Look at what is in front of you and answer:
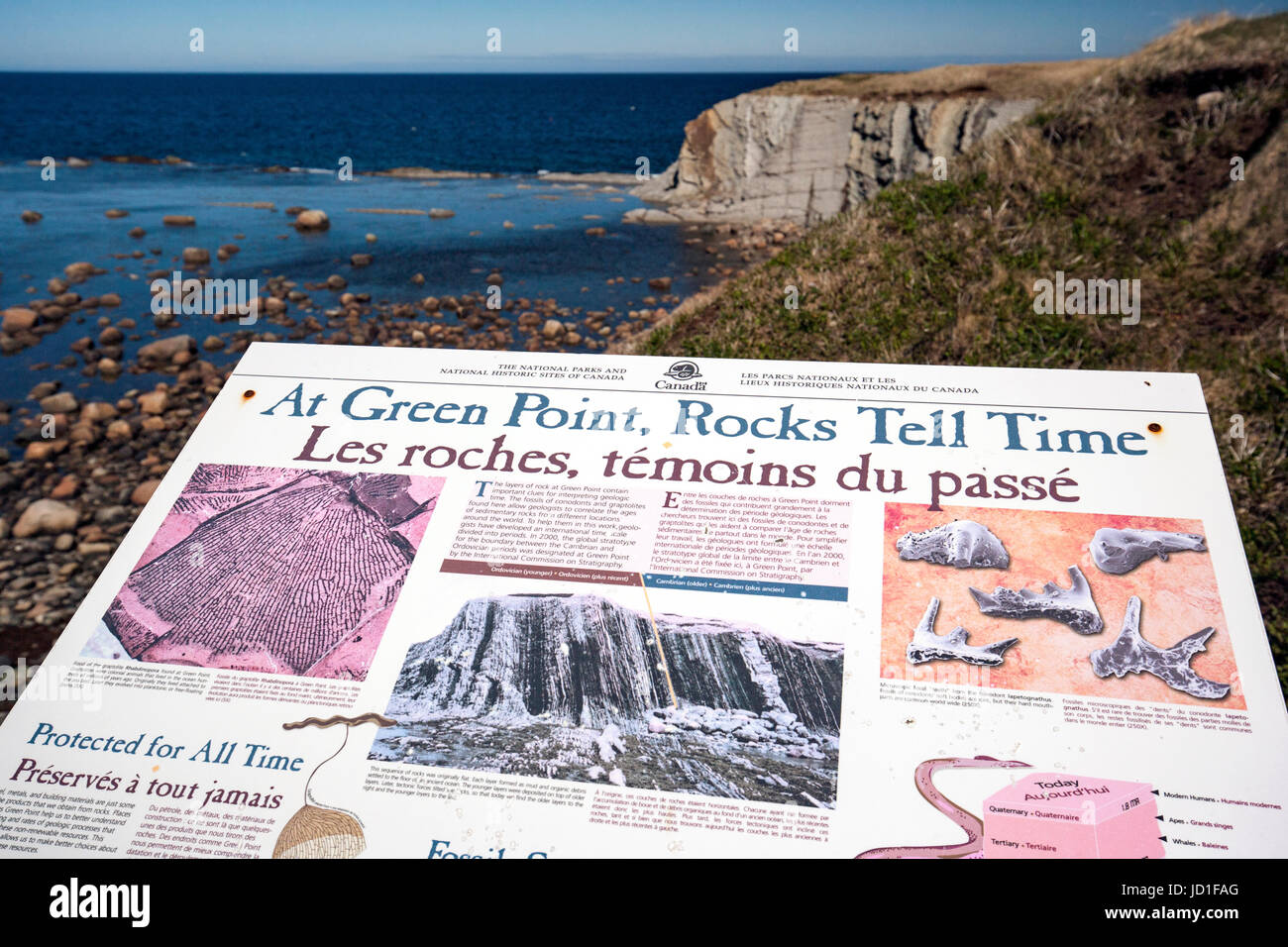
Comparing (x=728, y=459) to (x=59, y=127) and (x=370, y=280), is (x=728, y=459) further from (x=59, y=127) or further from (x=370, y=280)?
(x=59, y=127)

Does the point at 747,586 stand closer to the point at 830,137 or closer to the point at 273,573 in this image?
the point at 273,573

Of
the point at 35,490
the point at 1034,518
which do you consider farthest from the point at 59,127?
the point at 1034,518

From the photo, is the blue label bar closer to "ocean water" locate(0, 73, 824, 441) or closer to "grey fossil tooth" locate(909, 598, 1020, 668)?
"grey fossil tooth" locate(909, 598, 1020, 668)

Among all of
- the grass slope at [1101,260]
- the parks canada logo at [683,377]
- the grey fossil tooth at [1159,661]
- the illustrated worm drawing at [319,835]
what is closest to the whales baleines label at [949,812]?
the grey fossil tooth at [1159,661]

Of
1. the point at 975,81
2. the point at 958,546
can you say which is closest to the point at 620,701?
the point at 958,546

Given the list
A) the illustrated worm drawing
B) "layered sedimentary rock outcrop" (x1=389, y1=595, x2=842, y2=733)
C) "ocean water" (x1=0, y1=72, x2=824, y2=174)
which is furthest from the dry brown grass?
the illustrated worm drawing

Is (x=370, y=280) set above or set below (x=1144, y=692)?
above
